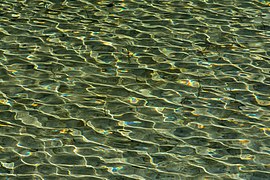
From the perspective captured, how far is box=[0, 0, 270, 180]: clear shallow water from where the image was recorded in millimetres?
2223

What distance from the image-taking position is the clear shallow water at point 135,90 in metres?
2.22

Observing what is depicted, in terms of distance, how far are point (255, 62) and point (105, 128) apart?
0.81 m

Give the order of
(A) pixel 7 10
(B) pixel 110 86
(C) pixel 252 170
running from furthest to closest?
(A) pixel 7 10 → (B) pixel 110 86 → (C) pixel 252 170

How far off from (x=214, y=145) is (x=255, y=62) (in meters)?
0.70

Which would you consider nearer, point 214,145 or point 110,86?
point 214,145

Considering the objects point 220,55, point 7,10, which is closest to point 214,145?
point 220,55

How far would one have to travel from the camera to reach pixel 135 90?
8.85 feet

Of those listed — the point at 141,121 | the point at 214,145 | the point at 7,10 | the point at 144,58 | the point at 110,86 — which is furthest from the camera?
the point at 7,10

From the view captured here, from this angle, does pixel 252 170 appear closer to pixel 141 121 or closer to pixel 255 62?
pixel 141 121

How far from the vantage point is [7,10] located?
11.4 ft

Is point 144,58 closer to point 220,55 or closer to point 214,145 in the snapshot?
point 220,55

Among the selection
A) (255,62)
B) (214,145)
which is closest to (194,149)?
(214,145)

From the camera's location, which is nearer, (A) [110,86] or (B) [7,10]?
(A) [110,86]

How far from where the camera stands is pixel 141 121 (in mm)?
2473
